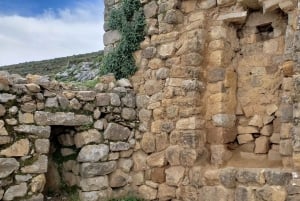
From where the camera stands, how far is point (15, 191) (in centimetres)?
450

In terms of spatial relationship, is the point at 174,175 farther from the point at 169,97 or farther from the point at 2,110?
the point at 2,110

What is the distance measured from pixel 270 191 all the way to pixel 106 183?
2179 millimetres

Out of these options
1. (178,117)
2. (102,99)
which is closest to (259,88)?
(178,117)

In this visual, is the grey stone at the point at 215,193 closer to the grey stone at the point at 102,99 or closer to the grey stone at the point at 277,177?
the grey stone at the point at 277,177

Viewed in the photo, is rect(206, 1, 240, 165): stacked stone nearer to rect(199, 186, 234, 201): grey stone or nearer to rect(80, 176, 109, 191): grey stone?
rect(199, 186, 234, 201): grey stone

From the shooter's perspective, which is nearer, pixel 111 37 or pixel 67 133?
pixel 67 133

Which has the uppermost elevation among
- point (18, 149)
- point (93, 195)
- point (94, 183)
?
point (18, 149)

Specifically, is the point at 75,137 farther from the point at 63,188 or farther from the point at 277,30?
the point at 277,30

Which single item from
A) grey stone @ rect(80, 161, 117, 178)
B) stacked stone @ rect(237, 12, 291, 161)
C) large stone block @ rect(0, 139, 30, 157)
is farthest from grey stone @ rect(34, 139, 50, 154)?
stacked stone @ rect(237, 12, 291, 161)

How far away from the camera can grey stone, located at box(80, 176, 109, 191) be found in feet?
16.5

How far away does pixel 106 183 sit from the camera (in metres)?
5.16

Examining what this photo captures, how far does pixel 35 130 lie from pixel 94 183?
3.41 feet

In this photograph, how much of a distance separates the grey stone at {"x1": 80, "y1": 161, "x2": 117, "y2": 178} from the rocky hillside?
270 centimetres

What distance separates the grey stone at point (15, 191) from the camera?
4.45m
